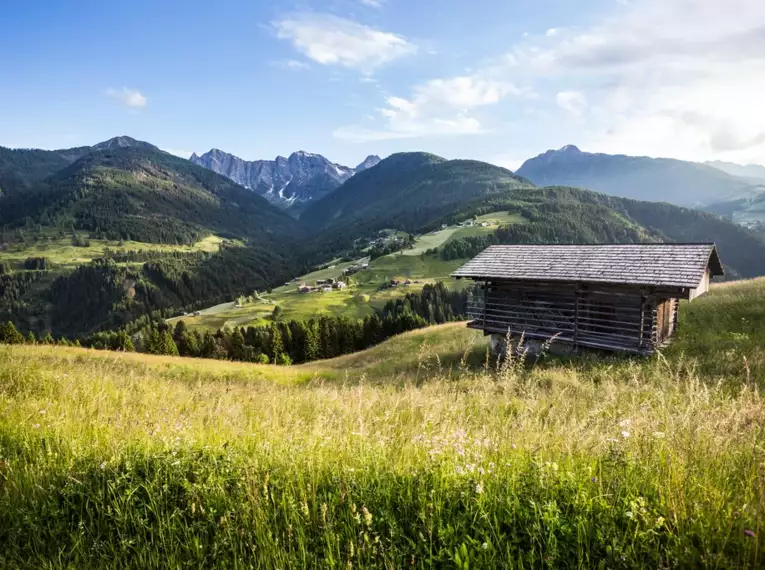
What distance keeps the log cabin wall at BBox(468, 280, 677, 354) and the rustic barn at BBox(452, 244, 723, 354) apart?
0.04 metres

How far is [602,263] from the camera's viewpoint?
23.3m

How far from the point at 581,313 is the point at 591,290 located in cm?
160

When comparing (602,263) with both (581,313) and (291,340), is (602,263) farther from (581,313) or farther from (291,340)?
(291,340)

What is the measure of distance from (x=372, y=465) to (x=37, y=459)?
3.14m

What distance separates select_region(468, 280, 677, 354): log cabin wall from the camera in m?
21.6

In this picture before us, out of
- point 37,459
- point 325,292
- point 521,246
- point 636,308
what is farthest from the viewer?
point 325,292

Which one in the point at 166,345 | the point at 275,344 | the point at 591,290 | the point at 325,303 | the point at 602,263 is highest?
the point at 602,263

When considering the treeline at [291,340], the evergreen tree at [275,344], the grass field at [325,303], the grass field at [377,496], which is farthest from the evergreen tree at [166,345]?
the grass field at [377,496]

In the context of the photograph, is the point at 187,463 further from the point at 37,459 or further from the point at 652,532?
the point at 652,532

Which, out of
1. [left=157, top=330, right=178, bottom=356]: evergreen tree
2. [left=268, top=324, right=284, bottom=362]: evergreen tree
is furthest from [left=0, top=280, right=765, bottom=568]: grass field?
[left=157, top=330, right=178, bottom=356]: evergreen tree

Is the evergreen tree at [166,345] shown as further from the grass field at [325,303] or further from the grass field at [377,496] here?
the grass field at [377,496]

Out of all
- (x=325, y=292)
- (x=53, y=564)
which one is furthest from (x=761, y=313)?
(x=325, y=292)

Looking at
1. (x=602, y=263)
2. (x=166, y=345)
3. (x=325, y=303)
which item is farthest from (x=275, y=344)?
(x=325, y=303)

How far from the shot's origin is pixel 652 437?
344 centimetres
